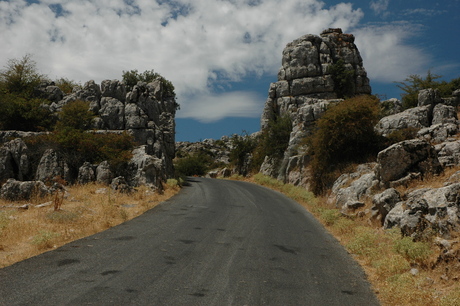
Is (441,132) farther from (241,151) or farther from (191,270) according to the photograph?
(241,151)

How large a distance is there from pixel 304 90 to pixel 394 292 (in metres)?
47.6

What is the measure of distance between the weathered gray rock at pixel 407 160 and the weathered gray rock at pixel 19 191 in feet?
59.9

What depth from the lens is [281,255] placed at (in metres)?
9.84

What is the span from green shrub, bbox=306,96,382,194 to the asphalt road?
1168 centimetres

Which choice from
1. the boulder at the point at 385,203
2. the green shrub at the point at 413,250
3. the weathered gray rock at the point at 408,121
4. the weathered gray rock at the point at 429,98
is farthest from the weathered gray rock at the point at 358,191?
the weathered gray rock at the point at 429,98

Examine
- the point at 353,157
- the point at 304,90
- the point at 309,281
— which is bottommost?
the point at 309,281

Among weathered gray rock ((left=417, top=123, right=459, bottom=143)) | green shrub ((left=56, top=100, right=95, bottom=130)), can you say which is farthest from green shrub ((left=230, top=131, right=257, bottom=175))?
weathered gray rock ((left=417, top=123, right=459, bottom=143))

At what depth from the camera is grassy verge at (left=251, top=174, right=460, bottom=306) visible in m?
6.61

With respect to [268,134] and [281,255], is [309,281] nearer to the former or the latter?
[281,255]

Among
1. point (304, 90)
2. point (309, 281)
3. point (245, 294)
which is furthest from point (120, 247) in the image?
point (304, 90)

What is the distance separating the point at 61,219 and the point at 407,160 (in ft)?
52.7

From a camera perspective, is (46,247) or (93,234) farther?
(93,234)

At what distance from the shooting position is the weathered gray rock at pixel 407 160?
596 inches

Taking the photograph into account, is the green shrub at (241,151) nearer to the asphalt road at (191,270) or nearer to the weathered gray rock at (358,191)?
the weathered gray rock at (358,191)
